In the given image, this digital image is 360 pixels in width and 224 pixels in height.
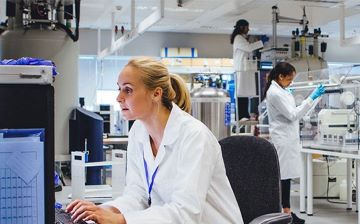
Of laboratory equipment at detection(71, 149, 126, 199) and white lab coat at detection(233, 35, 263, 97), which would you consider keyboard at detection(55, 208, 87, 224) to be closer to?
laboratory equipment at detection(71, 149, 126, 199)

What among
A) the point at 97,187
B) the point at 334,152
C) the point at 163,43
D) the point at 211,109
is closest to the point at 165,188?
the point at 97,187

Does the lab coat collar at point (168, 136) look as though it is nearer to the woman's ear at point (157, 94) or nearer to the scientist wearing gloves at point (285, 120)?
the woman's ear at point (157, 94)

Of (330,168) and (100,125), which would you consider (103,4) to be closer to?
(330,168)

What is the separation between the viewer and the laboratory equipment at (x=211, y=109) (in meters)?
3.31

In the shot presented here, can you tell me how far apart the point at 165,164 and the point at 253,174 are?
522mm

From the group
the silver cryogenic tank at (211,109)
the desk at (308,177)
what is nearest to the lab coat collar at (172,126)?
the silver cryogenic tank at (211,109)

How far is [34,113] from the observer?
77cm

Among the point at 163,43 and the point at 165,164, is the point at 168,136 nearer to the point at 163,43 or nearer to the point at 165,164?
the point at 165,164

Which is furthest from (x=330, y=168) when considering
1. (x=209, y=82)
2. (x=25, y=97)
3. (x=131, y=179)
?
(x=25, y=97)

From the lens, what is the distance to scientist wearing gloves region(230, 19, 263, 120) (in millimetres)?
5387

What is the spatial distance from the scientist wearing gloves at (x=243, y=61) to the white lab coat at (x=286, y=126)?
1784 millimetres

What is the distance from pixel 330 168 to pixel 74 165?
148 inches

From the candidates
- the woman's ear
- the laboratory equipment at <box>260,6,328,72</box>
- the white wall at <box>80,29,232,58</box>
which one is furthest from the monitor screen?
the white wall at <box>80,29,232,58</box>

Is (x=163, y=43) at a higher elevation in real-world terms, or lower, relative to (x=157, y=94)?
higher
